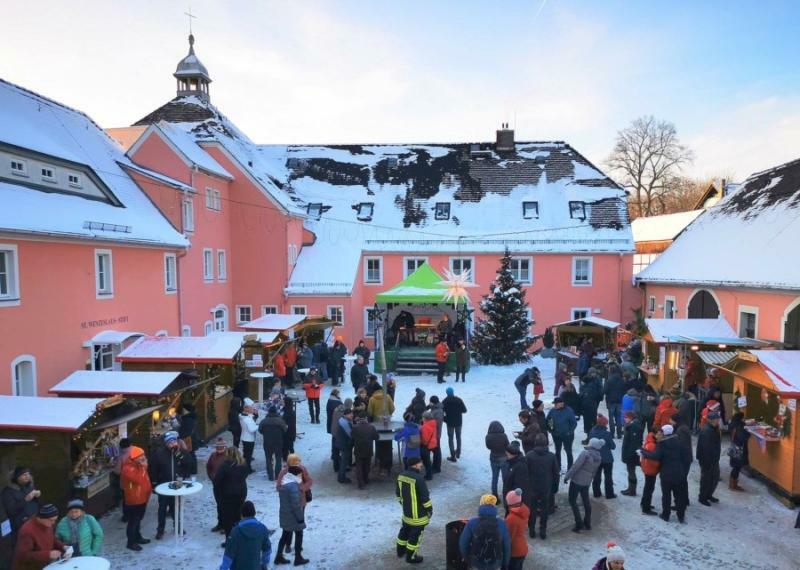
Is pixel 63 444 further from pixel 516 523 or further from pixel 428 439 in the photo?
pixel 516 523

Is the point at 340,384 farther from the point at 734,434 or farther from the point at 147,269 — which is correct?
the point at 734,434

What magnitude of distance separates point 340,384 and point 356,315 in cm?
763

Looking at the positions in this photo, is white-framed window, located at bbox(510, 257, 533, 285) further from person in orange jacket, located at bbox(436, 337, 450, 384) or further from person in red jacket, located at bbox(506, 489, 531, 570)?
person in red jacket, located at bbox(506, 489, 531, 570)

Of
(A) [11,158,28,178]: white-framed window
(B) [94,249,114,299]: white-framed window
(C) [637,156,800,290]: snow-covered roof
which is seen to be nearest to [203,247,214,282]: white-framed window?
(B) [94,249,114,299]: white-framed window

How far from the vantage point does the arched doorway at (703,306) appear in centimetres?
1967

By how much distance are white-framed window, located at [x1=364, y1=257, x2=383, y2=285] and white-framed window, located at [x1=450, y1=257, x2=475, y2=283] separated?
144 inches

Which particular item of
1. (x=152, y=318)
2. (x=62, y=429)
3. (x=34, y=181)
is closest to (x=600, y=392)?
(x=62, y=429)

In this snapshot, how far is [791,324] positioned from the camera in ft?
50.5

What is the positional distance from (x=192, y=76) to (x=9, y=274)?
21.7 metres

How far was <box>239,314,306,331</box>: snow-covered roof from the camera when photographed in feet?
63.0

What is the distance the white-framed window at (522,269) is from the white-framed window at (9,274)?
833 inches

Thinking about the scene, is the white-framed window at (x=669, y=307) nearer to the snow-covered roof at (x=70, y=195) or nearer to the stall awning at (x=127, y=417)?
the snow-covered roof at (x=70, y=195)

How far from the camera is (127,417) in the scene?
10.3 metres

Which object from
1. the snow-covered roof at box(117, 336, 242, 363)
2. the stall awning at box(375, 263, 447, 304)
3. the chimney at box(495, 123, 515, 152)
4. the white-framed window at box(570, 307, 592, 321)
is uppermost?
the chimney at box(495, 123, 515, 152)
